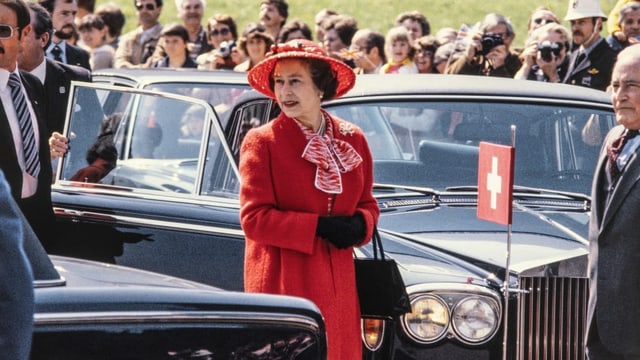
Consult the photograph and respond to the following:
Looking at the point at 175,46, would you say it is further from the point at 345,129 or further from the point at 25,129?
the point at 345,129

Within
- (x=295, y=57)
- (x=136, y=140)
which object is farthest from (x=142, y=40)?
(x=295, y=57)

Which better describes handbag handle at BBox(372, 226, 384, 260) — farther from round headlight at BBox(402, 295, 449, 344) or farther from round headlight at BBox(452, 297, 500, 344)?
round headlight at BBox(452, 297, 500, 344)

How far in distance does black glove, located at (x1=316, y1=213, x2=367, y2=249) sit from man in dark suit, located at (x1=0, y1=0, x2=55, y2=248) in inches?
51.5

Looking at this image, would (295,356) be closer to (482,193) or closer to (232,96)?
(482,193)

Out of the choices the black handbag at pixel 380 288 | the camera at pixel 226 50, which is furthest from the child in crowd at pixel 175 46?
the black handbag at pixel 380 288

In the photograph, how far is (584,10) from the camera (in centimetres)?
1098

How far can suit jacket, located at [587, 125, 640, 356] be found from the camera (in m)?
4.76

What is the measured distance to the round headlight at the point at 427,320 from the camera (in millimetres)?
5477

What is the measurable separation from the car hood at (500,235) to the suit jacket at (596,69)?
409cm

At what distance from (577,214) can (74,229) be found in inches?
89.6

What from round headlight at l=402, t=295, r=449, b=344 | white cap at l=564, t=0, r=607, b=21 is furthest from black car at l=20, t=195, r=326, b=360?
white cap at l=564, t=0, r=607, b=21

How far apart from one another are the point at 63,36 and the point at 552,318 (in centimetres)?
527

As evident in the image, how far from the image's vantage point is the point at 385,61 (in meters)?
12.4

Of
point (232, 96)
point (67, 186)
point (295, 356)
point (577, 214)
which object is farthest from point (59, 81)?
point (295, 356)
